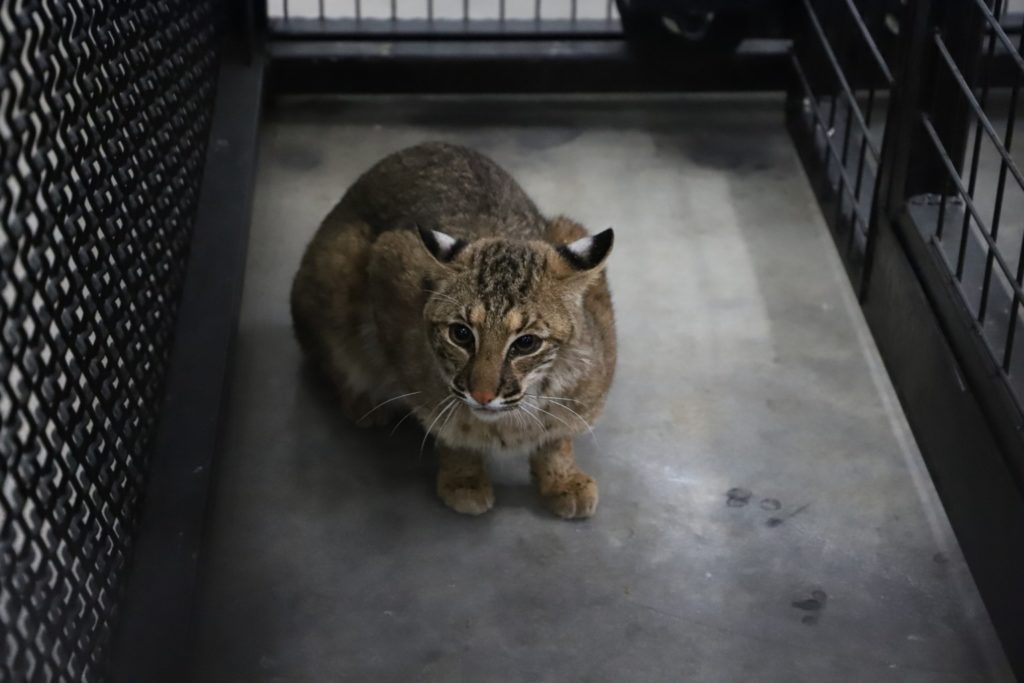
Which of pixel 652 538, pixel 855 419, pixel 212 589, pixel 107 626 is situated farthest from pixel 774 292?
pixel 107 626

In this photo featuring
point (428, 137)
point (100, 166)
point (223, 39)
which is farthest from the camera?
point (428, 137)

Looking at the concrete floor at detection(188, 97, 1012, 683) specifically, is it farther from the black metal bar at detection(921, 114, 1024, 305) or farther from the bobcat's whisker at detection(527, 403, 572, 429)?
the black metal bar at detection(921, 114, 1024, 305)

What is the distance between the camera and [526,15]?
6.52 meters

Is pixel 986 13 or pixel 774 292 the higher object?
pixel 986 13

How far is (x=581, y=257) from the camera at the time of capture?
11.5ft

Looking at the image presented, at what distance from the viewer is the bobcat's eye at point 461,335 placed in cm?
350

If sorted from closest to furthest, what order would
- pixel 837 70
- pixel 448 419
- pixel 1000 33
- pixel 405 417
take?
pixel 1000 33 < pixel 448 419 < pixel 405 417 < pixel 837 70

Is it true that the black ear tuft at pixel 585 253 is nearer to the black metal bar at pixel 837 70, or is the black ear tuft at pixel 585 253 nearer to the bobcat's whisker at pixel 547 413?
the bobcat's whisker at pixel 547 413

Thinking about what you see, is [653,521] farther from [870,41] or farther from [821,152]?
[821,152]

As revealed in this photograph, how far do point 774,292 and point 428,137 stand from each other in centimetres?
159

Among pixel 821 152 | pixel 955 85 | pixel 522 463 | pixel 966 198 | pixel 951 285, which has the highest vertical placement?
pixel 955 85

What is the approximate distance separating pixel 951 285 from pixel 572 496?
43.7 inches

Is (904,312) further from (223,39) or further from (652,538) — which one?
(223,39)

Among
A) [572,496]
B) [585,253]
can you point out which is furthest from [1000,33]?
[572,496]
